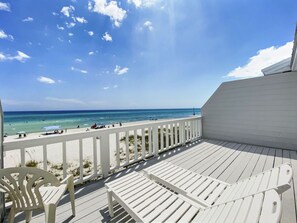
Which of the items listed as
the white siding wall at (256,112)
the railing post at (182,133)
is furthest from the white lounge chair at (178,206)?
the white siding wall at (256,112)

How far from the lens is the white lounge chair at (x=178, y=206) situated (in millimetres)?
796

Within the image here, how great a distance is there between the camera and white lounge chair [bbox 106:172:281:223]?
2.61 feet

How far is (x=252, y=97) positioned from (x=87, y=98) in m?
39.1

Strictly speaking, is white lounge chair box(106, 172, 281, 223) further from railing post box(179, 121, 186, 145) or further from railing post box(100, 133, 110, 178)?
railing post box(179, 121, 186, 145)

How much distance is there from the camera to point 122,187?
5.74 feet

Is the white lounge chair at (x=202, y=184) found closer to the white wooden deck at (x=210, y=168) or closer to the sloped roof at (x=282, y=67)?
the white wooden deck at (x=210, y=168)

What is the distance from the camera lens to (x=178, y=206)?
4.50 ft

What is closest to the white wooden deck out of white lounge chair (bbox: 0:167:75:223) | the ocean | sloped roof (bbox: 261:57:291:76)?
white lounge chair (bbox: 0:167:75:223)

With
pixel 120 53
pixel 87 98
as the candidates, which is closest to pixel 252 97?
pixel 120 53

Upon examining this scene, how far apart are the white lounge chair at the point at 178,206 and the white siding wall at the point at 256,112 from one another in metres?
4.47

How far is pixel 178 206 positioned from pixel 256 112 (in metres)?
4.70

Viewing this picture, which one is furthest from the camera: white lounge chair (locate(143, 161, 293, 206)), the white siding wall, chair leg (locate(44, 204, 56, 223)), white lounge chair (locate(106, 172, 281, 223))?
the white siding wall

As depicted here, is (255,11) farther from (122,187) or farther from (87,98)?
(87,98)

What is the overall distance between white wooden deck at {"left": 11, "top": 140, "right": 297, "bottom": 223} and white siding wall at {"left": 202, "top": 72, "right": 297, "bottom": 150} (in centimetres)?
37
